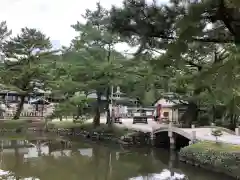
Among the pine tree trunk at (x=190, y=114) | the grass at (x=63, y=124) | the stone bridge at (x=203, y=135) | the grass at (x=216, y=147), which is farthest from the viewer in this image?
the grass at (x=63, y=124)

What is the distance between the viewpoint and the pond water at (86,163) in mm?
12102

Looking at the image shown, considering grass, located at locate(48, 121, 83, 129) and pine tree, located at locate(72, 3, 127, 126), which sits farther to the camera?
grass, located at locate(48, 121, 83, 129)

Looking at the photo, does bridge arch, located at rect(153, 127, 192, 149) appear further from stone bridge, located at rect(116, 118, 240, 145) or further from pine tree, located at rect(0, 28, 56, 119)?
pine tree, located at rect(0, 28, 56, 119)

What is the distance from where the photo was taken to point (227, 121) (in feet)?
70.5

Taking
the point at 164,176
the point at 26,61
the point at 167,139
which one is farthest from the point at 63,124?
the point at 164,176

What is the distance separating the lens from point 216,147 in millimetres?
13391

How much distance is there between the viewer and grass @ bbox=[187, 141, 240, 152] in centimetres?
1277

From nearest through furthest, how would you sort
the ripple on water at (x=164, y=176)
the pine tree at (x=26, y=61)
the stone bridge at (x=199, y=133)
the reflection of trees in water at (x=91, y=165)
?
the ripple on water at (x=164, y=176) → the reflection of trees in water at (x=91, y=165) → the stone bridge at (x=199, y=133) → the pine tree at (x=26, y=61)

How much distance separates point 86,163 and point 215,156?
5.67 meters

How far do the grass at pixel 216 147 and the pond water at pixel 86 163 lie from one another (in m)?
0.98

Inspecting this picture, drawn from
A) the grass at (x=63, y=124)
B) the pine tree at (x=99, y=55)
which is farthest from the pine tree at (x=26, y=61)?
the pine tree at (x=99, y=55)

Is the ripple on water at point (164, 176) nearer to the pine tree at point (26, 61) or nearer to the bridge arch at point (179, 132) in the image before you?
the bridge arch at point (179, 132)

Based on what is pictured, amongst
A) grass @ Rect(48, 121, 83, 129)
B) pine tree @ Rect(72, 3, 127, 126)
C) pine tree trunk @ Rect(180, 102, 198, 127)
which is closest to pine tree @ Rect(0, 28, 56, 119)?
grass @ Rect(48, 121, 83, 129)

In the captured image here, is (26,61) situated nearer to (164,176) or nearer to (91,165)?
(91,165)
